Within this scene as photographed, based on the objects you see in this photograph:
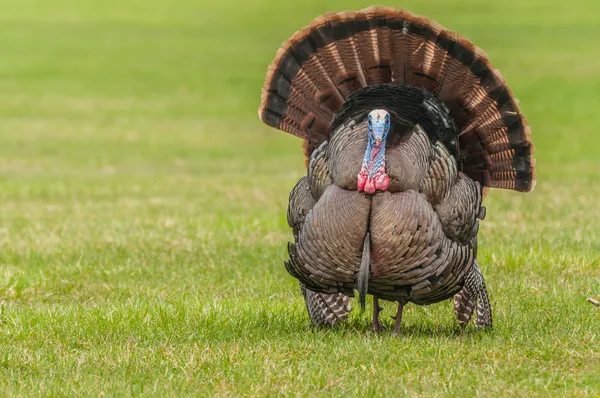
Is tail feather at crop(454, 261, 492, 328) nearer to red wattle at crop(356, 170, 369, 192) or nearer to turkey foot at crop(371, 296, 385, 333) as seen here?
turkey foot at crop(371, 296, 385, 333)

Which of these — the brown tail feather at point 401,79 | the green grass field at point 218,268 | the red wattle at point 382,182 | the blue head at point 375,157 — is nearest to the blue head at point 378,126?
the blue head at point 375,157

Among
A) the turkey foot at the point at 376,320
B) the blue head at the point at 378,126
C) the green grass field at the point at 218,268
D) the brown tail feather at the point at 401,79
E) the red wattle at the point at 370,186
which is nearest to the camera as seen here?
the green grass field at the point at 218,268

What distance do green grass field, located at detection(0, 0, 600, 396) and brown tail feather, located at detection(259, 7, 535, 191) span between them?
3.41ft

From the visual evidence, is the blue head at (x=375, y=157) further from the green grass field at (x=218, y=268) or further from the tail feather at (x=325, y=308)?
the tail feather at (x=325, y=308)

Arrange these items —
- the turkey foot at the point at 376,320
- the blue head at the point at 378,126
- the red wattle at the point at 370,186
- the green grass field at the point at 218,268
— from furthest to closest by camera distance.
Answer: the turkey foot at the point at 376,320, the blue head at the point at 378,126, the red wattle at the point at 370,186, the green grass field at the point at 218,268

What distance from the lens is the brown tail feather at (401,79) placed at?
6695mm

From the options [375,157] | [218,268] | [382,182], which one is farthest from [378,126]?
[218,268]

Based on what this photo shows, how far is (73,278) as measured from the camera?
28.9 feet

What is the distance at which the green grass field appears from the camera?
559cm

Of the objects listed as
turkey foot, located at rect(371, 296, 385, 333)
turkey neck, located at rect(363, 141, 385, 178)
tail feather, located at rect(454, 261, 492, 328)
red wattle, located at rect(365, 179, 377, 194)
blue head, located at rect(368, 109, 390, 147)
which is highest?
blue head, located at rect(368, 109, 390, 147)

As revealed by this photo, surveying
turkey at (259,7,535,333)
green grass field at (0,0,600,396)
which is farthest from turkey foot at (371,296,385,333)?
green grass field at (0,0,600,396)

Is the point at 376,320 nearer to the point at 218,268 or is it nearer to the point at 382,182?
the point at 382,182

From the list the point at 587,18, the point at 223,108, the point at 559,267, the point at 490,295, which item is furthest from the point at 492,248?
the point at 587,18

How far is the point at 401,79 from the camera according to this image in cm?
699
